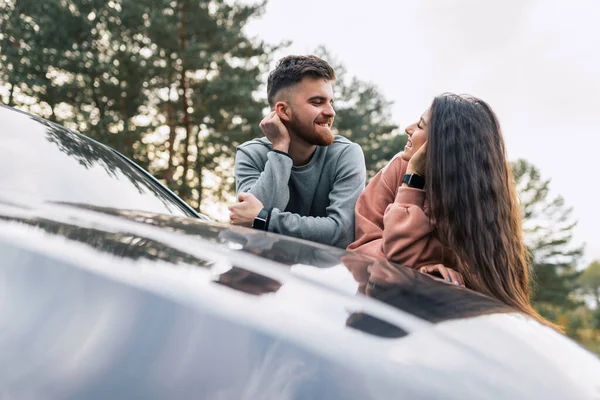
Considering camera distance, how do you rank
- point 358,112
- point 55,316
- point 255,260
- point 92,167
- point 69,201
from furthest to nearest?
point 358,112
point 92,167
point 69,201
point 255,260
point 55,316

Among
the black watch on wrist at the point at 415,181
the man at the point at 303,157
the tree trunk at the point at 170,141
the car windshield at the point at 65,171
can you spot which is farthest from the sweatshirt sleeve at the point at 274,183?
the tree trunk at the point at 170,141

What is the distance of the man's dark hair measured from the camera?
249cm

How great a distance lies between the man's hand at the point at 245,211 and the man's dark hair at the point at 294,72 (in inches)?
25.7

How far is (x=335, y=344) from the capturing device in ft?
2.38

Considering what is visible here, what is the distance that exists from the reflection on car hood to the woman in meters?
0.57

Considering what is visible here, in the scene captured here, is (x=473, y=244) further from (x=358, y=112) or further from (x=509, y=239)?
(x=358, y=112)

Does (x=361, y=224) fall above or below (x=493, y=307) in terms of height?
above

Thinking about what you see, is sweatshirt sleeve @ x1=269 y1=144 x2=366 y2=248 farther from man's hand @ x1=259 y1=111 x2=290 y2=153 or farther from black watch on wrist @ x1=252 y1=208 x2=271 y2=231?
man's hand @ x1=259 y1=111 x2=290 y2=153

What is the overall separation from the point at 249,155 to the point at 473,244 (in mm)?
1102

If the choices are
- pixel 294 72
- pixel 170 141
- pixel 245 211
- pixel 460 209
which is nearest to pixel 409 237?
pixel 460 209

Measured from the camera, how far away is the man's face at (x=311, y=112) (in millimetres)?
2412

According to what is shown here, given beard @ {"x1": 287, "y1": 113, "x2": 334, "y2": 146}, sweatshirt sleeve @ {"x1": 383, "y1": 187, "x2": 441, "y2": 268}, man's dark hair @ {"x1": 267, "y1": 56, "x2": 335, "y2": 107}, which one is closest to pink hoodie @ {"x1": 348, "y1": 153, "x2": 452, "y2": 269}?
sweatshirt sleeve @ {"x1": 383, "y1": 187, "x2": 441, "y2": 268}

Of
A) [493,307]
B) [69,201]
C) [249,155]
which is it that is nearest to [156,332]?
[493,307]

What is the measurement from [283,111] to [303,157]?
20cm
